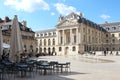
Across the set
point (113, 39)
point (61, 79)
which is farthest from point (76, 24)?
point (61, 79)

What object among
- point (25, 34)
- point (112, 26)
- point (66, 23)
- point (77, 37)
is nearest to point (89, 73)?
point (25, 34)

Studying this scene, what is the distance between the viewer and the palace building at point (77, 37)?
275 ft

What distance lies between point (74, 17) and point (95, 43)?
1447 cm

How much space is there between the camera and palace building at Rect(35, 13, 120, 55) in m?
83.7

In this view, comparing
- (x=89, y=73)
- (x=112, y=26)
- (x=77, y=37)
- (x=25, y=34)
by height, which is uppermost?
(x=112, y=26)

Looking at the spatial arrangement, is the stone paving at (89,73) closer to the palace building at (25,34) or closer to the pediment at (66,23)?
the palace building at (25,34)

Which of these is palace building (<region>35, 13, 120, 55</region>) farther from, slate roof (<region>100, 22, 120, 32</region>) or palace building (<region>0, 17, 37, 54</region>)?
palace building (<region>0, 17, 37, 54</region>)

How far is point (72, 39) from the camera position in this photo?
8650 centimetres

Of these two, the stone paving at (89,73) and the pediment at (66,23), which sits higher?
the pediment at (66,23)

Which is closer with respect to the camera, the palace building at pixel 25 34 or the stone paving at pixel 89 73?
the stone paving at pixel 89 73

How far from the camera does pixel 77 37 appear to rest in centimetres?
8381

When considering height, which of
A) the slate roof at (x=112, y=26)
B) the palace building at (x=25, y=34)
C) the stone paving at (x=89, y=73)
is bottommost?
the stone paving at (x=89, y=73)

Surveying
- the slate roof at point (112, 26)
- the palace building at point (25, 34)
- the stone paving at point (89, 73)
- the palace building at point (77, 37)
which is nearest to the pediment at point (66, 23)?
the palace building at point (77, 37)

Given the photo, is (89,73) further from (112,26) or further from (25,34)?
(112,26)
